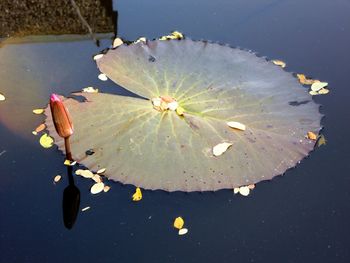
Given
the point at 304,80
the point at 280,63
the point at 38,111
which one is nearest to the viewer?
the point at 38,111

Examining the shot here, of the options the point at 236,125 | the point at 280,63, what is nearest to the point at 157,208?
the point at 236,125

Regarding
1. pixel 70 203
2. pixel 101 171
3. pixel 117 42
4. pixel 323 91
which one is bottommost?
pixel 70 203

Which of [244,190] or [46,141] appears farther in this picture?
[46,141]

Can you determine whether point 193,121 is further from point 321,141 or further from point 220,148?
point 321,141

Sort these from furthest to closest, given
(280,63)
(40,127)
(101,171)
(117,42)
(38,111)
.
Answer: (117,42)
(280,63)
(38,111)
(40,127)
(101,171)

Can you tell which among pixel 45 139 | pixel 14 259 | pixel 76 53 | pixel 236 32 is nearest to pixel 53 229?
pixel 14 259

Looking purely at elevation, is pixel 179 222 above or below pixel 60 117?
below

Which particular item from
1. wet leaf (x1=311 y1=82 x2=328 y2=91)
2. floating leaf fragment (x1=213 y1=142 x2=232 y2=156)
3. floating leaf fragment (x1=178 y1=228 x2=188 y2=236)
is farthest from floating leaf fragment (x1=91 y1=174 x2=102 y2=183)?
wet leaf (x1=311 y1=82 x2=328 y2=91)

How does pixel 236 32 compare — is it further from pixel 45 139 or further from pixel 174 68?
pixel 45 139
